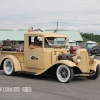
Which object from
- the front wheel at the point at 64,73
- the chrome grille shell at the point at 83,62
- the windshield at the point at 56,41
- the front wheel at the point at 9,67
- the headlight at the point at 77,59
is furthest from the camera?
the front wheel at the point at 9,67

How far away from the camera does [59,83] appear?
10164 millimetres

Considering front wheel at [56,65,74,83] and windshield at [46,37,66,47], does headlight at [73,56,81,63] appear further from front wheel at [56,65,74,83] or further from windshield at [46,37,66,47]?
windshield at [46,37,66,47]

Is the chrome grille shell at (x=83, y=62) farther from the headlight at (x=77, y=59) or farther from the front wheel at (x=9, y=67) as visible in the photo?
the front wheel at (x=9, y=67)

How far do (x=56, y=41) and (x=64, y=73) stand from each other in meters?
1.74

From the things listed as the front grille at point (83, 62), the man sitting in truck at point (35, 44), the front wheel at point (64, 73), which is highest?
the man sitting in truck at point (35, 44)

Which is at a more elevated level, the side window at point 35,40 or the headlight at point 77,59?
the side window at point 35,40

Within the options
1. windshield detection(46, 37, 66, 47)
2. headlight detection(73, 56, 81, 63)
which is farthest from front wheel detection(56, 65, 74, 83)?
windshield detection(46, 37, 66, 47)

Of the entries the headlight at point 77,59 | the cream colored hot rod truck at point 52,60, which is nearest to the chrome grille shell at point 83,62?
the cream colored hot rod truck at point 52,60

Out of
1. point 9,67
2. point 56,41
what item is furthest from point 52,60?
point 9,67

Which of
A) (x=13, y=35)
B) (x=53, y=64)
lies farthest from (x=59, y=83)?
(x=13, y=35)

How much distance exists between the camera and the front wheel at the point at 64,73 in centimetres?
1010

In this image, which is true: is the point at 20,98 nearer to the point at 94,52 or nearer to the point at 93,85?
the point at 93,85

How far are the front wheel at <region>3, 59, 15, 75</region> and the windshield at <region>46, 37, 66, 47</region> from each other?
1.87 metres

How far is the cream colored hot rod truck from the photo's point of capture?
10.4 meters
